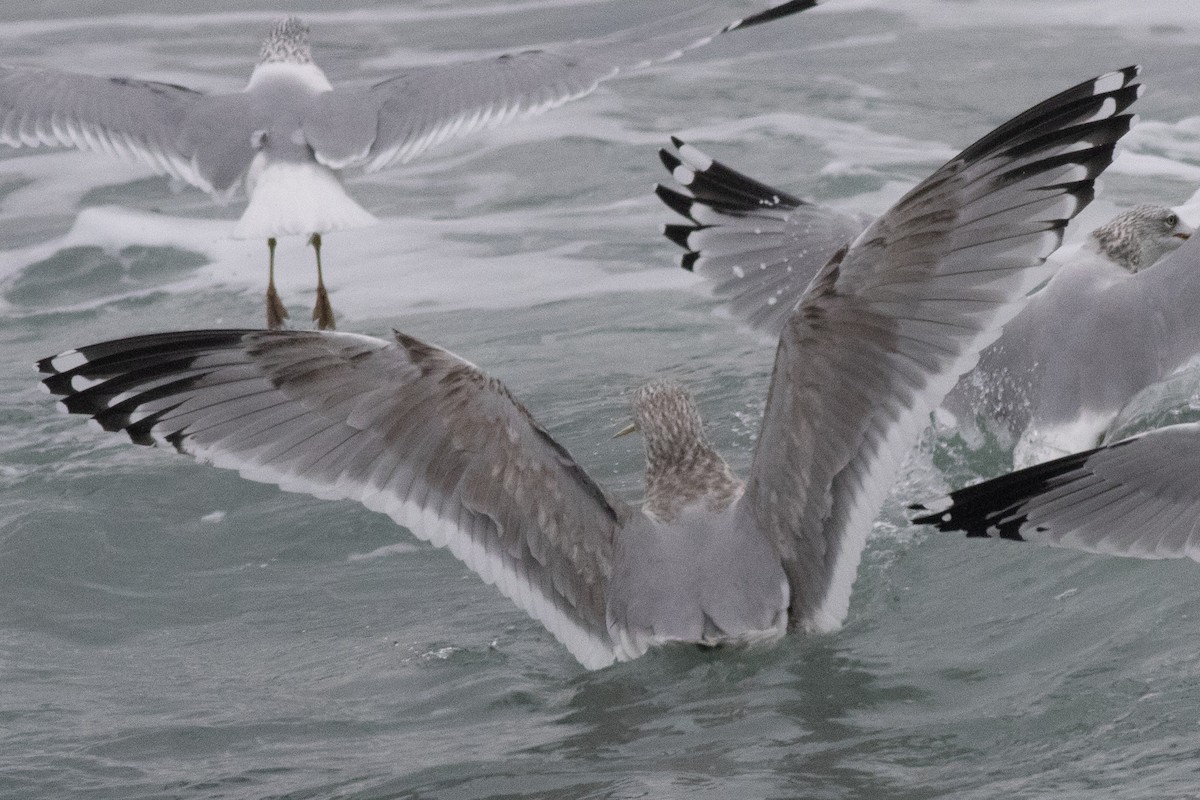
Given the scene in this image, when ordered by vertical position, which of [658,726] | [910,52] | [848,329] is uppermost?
[910,52]

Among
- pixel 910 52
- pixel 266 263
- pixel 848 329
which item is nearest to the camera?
pixel 848 329

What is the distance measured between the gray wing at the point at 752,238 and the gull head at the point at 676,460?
111 cm

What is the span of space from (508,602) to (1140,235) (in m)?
2.32

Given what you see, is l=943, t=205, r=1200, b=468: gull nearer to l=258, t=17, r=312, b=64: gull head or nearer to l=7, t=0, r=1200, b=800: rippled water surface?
l=7, t=0, r=1200, b=800: rippled water surface

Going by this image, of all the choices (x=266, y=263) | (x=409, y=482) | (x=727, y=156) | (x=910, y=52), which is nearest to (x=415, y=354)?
(x=409, y=482)

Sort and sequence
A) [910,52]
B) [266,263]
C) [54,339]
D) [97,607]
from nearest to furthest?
[97,607], [54,339], [266,263], [910,52]

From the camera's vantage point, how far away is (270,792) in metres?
3.57

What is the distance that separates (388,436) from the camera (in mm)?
3998

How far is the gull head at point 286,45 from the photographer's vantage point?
751 centimetres

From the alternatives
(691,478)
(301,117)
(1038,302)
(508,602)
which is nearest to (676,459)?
(691,478)

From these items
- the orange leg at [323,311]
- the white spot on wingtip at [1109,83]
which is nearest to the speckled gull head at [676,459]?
the white spot on wingtip at [1109,83]

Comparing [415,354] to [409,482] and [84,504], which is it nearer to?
[409,482]

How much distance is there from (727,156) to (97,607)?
15.5ft

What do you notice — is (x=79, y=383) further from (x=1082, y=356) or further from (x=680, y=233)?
(x=1082, y=356)
